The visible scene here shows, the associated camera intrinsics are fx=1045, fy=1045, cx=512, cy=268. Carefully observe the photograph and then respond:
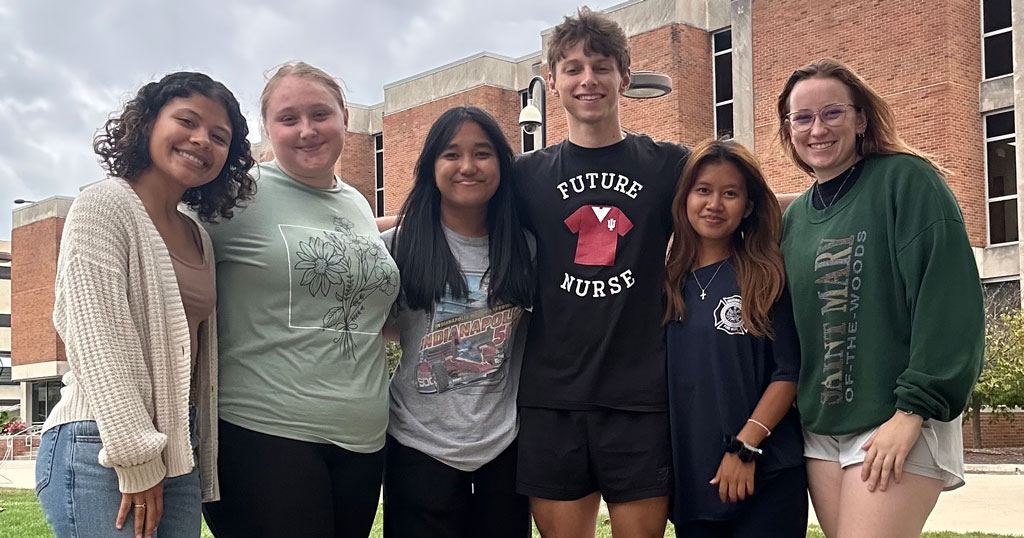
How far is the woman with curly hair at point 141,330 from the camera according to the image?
3066 millimetres

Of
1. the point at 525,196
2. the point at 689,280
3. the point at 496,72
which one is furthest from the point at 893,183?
the point at 496,72

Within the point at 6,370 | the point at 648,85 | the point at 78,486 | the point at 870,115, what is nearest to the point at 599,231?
the point at 870,115

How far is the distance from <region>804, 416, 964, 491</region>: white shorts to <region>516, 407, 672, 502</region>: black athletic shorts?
691 millimetres

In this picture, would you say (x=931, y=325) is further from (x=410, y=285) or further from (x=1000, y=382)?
(x=1000, y=382)

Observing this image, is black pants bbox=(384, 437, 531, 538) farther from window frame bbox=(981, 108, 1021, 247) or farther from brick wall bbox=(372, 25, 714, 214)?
brick wall bbox=(372, 25, 714, 214)

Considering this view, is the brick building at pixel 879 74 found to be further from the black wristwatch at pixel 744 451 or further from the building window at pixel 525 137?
the black wristwatch at pixel 744 451

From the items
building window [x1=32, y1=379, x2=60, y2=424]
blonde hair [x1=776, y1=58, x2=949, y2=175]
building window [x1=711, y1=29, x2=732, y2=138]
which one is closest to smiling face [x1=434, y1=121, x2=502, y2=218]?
blonde hair [x1=776, y1=58, x2=949, y2=175]

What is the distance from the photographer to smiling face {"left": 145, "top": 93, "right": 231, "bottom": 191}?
11.1 feet

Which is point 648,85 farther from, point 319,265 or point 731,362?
point 319,265

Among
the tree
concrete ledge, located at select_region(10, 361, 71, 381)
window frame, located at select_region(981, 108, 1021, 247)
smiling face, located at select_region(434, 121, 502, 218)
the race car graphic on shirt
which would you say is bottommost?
concrete ledge, located at select_region(10, 361, 71, 381)

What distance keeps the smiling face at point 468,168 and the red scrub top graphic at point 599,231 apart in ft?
1.26

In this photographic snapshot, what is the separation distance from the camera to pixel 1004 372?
60.5 feet

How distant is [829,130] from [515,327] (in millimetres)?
1395

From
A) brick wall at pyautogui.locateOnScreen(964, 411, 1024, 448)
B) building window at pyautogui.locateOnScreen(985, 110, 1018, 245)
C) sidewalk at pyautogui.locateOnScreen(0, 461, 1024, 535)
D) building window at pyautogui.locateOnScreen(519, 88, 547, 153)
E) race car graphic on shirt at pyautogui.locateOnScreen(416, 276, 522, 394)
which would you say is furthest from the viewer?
building window at pyautogui.locateOnScreen(519, 88, 547, 153)
